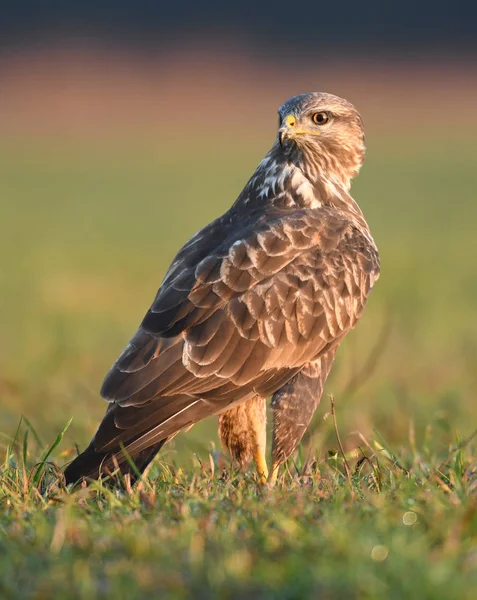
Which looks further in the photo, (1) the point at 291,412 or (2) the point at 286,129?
(2) the point at 286,129

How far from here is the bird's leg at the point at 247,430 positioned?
233 inches

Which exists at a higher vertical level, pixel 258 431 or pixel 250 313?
pixel 250 313

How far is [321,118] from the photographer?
6582mm

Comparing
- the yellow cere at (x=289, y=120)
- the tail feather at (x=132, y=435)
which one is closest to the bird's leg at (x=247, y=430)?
the tail feather at (x=132, y=435)

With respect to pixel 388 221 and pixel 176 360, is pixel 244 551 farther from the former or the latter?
pixel 388 221

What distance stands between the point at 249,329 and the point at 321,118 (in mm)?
1469

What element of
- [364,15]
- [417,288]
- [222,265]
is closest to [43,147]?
[364,15]

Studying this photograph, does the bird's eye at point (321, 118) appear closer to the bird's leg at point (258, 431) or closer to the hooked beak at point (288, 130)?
the hooked beak at point (288, 130)

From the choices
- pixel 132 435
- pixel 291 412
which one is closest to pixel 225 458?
pixel 291 412

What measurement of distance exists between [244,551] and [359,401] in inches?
227

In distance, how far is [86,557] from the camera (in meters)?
3.90

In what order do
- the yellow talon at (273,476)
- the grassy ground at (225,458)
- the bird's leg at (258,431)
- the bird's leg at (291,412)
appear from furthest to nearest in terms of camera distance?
the bird's leg at (258,431)
the bird's leg at (291,412)
the yellow talon at (273,476)
the grassy ground at (225,458)

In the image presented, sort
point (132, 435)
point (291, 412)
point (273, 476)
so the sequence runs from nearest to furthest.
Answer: point (132, 435), point (273, 476), point (291, 412)

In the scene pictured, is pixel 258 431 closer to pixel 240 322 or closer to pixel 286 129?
pixel 240 322
